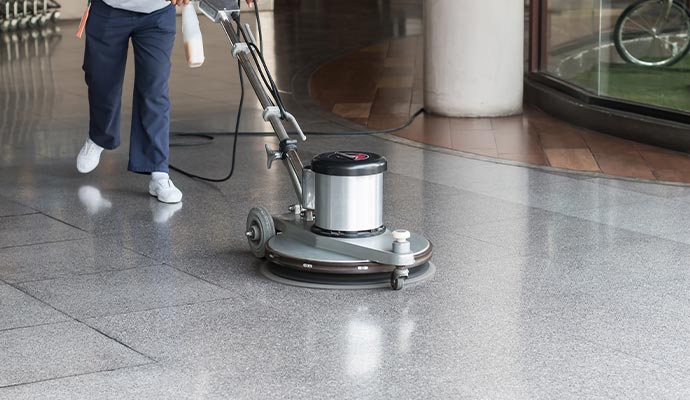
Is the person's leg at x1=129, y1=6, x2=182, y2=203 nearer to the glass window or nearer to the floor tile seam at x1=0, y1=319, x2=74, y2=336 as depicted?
the floor tile seam at x1=0, y1=319, x2=74, y2=336

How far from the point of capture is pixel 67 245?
4.46m

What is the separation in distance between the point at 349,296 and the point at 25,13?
38.0 feet

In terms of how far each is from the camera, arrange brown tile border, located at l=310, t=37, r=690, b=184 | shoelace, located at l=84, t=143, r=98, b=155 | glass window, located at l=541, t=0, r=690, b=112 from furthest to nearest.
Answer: glass window, located at l=541, t=0, r=690, b=112
brown tile border, located at l=310, t=37, r=690, b=184
shoelace, located at l=84, t=143, r=98, b=155

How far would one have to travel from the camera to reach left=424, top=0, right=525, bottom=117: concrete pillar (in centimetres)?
730

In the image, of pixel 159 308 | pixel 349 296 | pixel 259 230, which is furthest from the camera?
pixel 259 230

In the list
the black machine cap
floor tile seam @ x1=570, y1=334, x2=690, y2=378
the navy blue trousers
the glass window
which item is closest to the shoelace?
the navy blue trousers

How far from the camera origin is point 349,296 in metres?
3.76

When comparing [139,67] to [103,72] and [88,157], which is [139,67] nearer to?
[103,72]

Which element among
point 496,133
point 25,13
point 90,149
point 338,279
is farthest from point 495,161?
point 25,13

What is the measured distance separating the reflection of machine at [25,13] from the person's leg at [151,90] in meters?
9.24

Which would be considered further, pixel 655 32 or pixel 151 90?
pixel 655 32

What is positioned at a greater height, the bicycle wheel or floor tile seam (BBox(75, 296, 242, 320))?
the bicycle wheel

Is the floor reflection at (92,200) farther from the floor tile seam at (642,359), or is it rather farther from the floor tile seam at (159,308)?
the floor tile seam at (642,359)

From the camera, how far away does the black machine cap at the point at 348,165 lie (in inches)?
147
